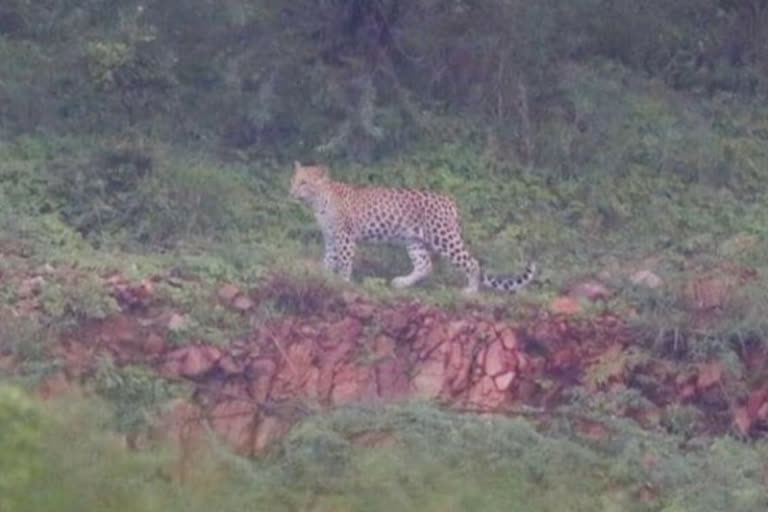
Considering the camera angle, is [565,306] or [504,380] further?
[565,306]

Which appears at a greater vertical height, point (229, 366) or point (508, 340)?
point (508, 340)

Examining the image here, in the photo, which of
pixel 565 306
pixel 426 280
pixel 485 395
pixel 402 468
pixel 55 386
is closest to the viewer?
pixel 402 468

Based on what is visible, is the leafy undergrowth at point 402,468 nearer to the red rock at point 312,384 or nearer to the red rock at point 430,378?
the red rock at point 430,378

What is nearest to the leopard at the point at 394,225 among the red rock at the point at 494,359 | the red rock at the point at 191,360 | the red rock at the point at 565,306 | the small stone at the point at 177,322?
the red rock at the point at 565,306

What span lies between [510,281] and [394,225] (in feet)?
3.42

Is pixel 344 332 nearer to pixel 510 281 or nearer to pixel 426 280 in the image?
pixel 426 280

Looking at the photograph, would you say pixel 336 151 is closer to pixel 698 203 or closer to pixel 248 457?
pixel 698 203

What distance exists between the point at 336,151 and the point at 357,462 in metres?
6.59

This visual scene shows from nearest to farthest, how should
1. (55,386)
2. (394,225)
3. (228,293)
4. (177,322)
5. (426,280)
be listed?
(55,386), (177,322), (228,293), (426,280), (394,225)

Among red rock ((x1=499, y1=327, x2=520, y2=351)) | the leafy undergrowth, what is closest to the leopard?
red rock ((x1=499, y1=327, x2=520, y2=351))

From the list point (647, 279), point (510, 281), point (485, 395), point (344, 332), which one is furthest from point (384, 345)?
point (647, 279)

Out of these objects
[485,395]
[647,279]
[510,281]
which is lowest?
[485,395]

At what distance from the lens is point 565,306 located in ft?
82.4

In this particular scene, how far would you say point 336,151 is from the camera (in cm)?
2784
